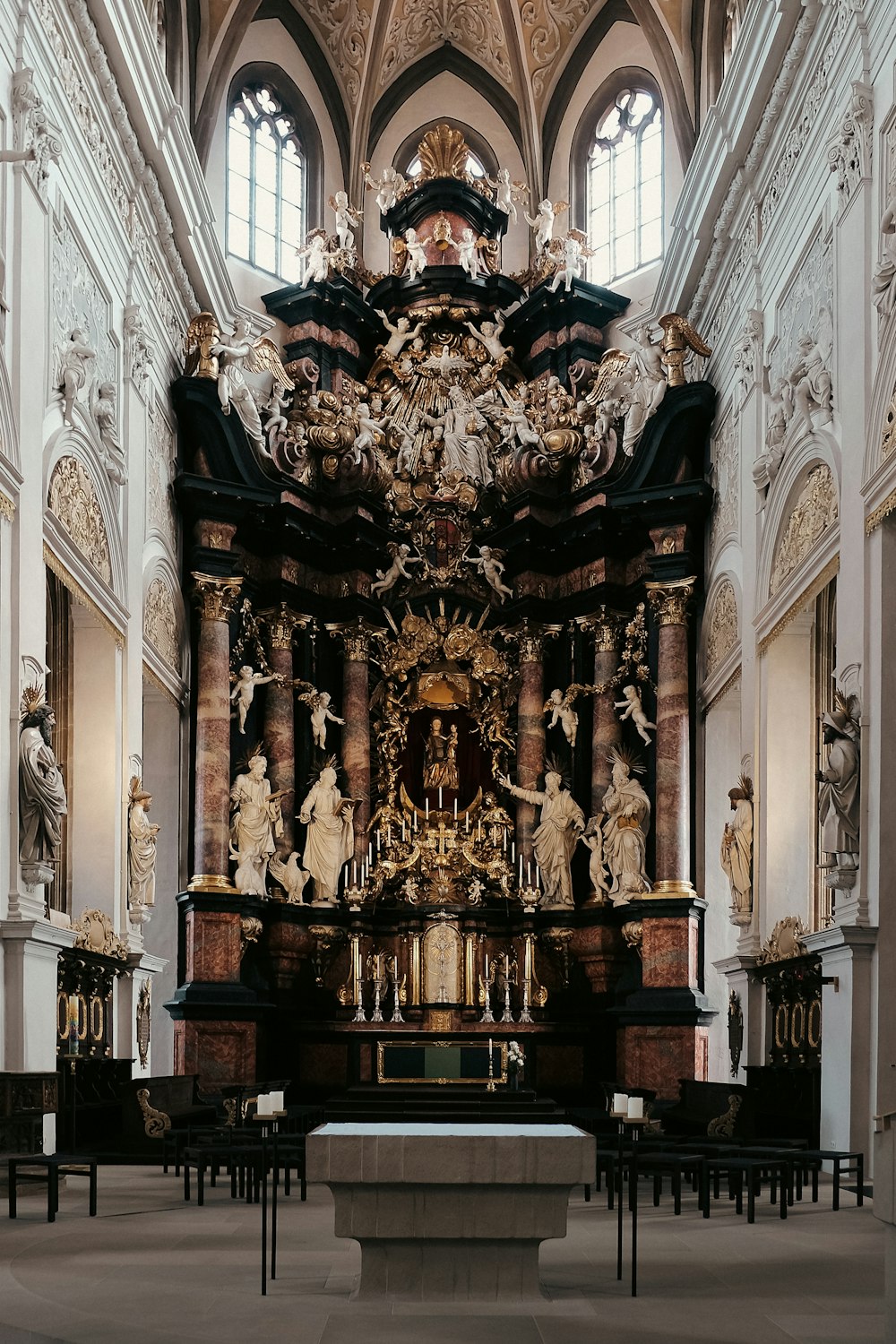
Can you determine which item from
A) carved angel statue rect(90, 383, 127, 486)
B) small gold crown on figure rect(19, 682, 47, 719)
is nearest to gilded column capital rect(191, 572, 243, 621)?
carved angel statue rect(90, 383, 127, 486)

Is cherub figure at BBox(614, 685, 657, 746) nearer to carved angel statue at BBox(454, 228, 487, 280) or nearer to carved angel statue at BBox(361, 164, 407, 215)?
carved angel statue at BBox(454, 228, 487, 280)

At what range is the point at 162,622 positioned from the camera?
19734 mm

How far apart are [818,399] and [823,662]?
310 cm

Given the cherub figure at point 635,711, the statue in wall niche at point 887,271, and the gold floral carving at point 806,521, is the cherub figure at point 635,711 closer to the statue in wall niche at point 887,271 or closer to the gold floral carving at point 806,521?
the gold floral carving at point 806,521

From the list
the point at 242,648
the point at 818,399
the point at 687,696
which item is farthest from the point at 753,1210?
the point at 242,648

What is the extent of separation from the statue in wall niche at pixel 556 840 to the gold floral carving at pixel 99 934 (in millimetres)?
6506

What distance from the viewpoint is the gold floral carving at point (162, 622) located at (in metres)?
19.1

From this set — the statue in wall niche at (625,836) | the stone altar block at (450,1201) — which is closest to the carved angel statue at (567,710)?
the statue in wall niche at (625,836)

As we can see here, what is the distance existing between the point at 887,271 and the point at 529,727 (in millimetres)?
10131

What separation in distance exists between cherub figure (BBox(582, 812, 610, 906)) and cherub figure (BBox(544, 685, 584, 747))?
125cm

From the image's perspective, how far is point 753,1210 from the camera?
34.3 feet

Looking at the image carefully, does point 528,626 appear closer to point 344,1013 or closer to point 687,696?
point 687,696

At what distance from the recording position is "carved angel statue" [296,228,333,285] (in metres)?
22.8

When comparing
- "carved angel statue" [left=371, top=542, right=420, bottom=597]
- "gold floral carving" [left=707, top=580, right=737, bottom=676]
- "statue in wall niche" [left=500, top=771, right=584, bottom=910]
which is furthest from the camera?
"carved angel statue" [left=371, top=542, right=420, bottom=597]
